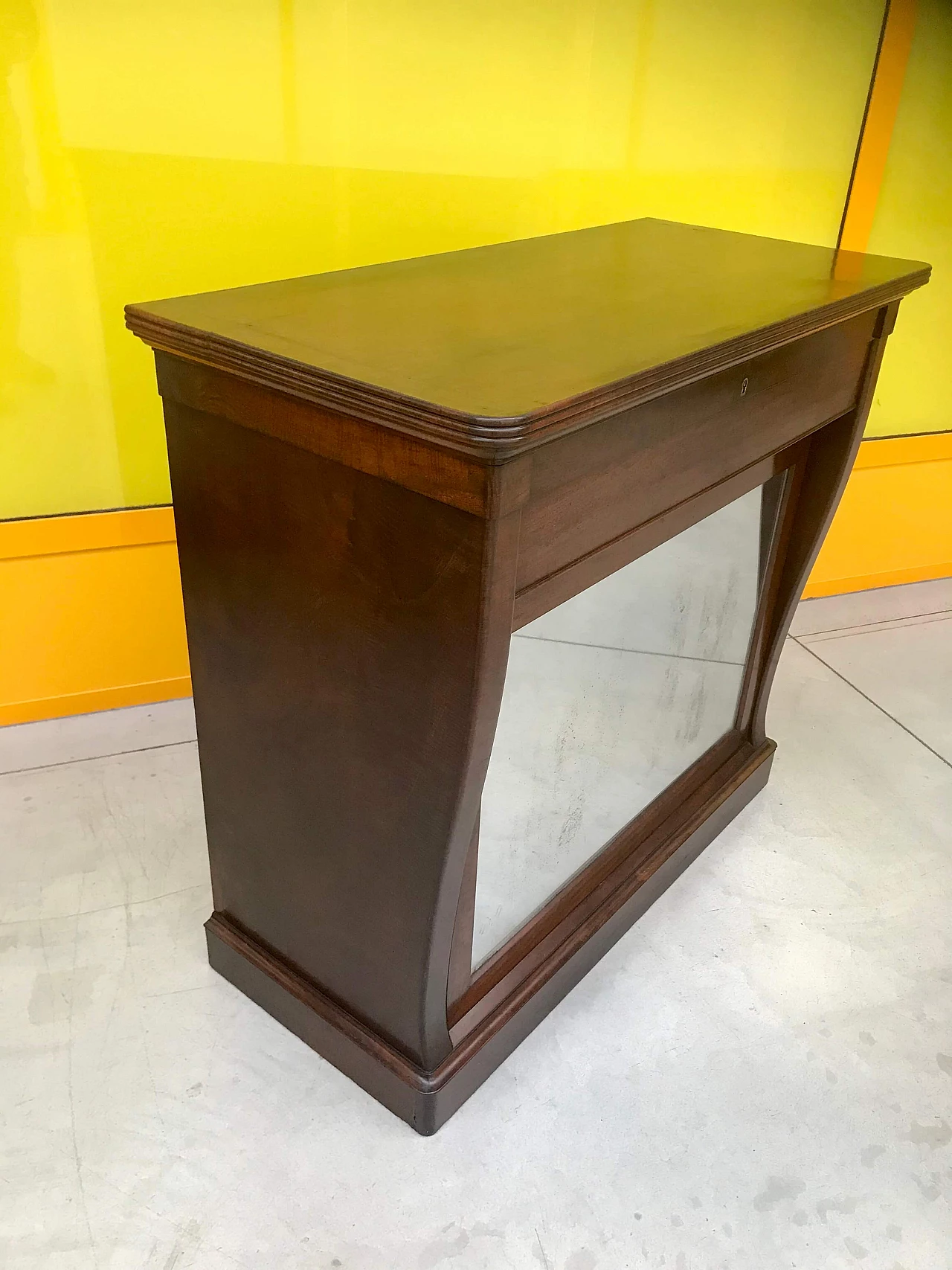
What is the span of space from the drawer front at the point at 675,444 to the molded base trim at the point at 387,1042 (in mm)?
712

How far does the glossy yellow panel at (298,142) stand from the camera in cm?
170

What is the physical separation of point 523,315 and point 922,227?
188 centimetres

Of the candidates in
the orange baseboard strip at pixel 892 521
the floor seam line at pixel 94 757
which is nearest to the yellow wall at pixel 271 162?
the floor seam line at pixel 94 757

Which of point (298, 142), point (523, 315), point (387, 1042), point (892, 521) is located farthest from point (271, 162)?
point (892, 521)

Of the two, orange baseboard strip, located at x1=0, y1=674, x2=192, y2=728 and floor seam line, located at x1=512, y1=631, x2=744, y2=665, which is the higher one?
floor seam line, located at x1=512, y1=631, x2=744, y2=665

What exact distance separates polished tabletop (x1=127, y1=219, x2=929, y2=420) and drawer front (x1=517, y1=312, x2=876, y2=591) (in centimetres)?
7

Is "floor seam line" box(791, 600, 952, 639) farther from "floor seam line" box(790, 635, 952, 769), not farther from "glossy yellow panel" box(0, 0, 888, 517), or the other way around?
"glossy yellow panel" box(0, 0, 888, 517)

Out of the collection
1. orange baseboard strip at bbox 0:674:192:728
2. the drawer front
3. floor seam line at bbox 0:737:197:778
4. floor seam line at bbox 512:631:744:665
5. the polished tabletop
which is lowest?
floor seam line at bbox 0:737:197:778

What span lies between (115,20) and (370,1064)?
1707 millimetres

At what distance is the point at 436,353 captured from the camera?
3.38 ft

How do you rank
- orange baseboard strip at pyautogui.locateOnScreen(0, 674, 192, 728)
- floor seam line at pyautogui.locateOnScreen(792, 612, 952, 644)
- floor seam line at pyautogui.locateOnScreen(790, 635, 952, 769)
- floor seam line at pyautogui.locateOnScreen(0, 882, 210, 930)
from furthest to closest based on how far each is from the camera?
floor seam line at pyautogui.locateOnScreen(792, 612, 952, 644) → floor seam line at pyautogui.locateOnScreen(790, 635, 952, 769) → orange baseboard strip at pyautogui.locateOnScreen(0, 674, 192, 728) → floor seam line at pyautogui.locateOnScreen(0, 882, 210, 930)

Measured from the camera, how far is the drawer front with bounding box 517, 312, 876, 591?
1021 mm

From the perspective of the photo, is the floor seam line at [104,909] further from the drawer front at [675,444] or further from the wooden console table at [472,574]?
the drawer front at [675,444]

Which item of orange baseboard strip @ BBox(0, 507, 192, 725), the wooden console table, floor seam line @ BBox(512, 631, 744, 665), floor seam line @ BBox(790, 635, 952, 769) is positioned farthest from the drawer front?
orange baseboard strip @ BBox(0, 507, 192, 725)
